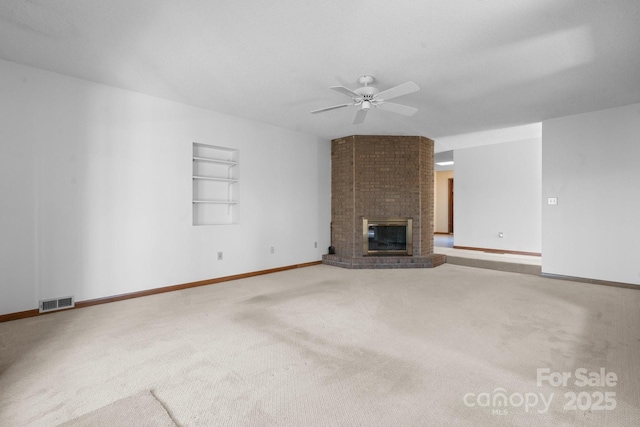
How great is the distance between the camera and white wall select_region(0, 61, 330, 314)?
10.1ft

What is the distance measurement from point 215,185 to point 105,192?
4.93 ft

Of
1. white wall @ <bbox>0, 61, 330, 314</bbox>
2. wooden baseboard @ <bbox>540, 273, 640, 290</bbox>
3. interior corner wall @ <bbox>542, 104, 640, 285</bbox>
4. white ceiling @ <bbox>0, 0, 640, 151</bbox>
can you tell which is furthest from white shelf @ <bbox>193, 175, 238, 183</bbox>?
wooden baseboard @ <bbox>540, 273, 640, 290</bbox>

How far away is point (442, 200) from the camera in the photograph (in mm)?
11648

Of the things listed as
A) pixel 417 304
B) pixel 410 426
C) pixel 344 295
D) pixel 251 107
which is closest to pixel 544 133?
pixel 417 304

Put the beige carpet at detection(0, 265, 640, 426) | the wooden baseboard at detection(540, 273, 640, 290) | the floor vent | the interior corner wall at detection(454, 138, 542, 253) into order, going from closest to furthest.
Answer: the beige carpet at detection(0, 265, 640, 426) < the floor vent < the wooden baseboard at detection(540, 273, 640, 290) < the interior corner wall at detection(454, 138, 542, 253)

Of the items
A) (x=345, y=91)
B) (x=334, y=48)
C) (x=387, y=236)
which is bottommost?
(x=387, y=236)

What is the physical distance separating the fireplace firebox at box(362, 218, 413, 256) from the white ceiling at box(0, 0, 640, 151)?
2506 mm

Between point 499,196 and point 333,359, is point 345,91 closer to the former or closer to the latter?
point 333,359

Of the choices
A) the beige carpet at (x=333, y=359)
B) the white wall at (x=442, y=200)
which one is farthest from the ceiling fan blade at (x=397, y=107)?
the white wall at (x=442, y=200)

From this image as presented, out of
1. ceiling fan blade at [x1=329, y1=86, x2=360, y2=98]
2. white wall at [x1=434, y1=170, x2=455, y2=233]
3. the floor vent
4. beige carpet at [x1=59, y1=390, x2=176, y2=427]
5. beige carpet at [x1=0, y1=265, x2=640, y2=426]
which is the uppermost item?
ceiling fan blade at [x1=329, y1=86, x2=360, y2=98]

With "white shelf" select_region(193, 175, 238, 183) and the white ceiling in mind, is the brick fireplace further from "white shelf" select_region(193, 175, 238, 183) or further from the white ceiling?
"white shelf" select_region(193, 175, 238, 183)

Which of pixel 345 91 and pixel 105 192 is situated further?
pixel 105 192

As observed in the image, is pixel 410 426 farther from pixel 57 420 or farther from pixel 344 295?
pixel 344 295

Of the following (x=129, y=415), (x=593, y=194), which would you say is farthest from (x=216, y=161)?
(x=593, y=194)
